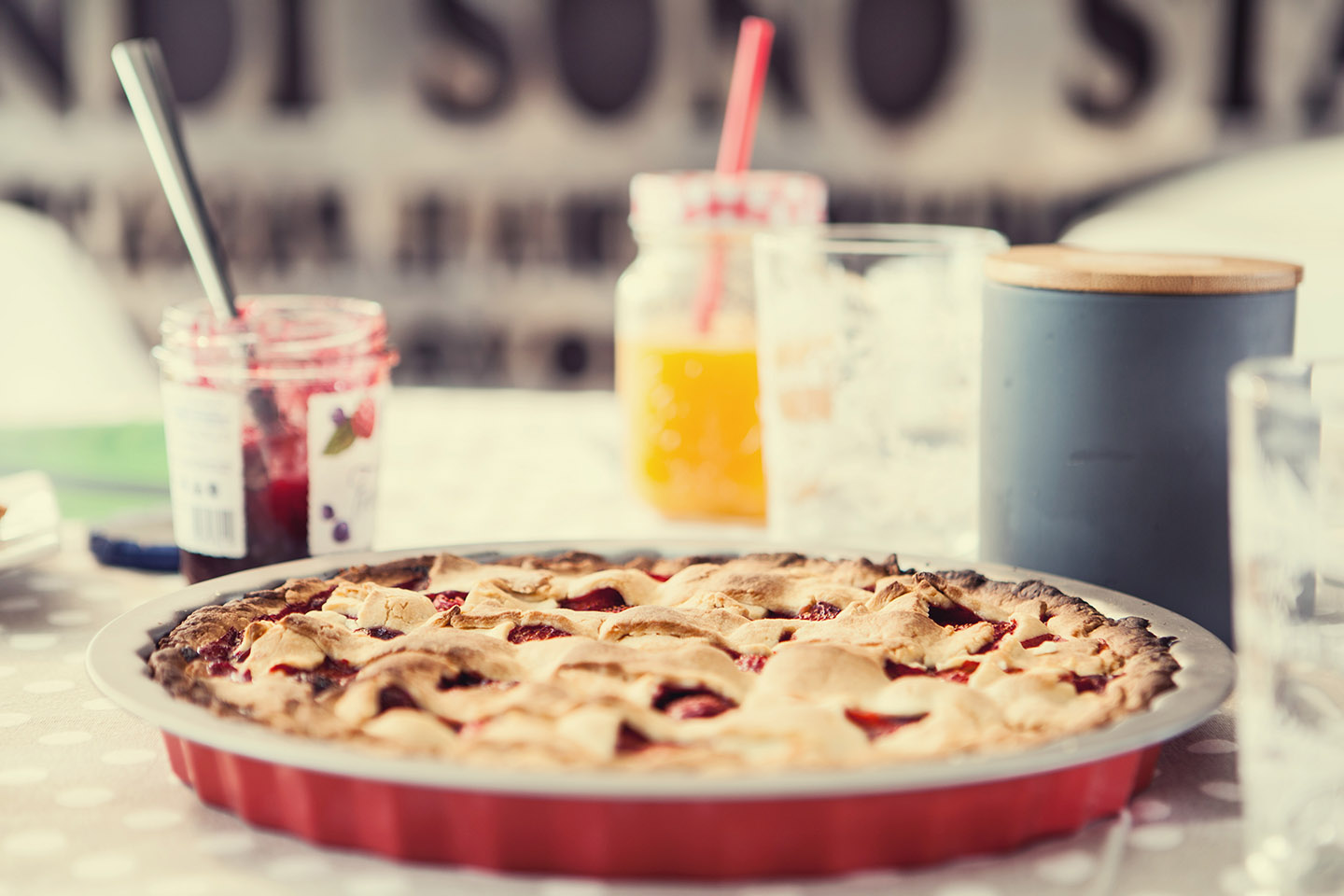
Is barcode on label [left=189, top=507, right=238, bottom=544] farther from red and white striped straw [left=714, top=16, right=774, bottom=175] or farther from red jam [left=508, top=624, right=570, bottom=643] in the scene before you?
red and white striped straw [left=714, top=16, right=774, bottom=175]

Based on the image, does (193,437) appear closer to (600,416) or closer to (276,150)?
(600,416)

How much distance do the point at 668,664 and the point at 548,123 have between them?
203 cm

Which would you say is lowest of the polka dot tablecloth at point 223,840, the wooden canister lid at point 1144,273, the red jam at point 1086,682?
the polka dot tablecloth at point 223,840

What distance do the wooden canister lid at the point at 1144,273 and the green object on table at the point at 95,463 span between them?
0.70 m

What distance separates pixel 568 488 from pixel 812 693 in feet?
2.22

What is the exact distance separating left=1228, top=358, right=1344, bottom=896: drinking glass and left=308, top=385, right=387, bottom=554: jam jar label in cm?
55

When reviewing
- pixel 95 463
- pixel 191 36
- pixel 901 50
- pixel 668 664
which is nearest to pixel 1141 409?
pixel 668 664

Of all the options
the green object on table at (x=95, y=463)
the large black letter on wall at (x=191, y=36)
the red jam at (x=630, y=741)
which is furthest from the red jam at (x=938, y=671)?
the large black letter on wall at (x=191, y=36)

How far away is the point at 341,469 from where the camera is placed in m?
0.86

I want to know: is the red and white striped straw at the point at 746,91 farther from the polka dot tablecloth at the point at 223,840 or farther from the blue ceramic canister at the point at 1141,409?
the polka dot tablecloth at the point at 223,840

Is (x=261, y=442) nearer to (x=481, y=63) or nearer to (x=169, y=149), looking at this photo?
(x=169, y=149)

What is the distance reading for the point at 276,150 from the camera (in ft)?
8.29

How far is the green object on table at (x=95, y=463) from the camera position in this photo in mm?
1136

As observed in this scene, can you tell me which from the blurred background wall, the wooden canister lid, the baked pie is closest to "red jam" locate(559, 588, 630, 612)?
the baked pie
